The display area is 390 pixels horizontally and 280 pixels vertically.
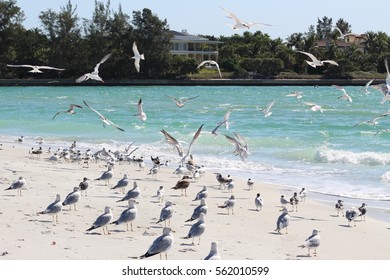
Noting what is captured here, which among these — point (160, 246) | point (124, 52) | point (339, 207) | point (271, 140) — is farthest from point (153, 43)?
point (160, 246)

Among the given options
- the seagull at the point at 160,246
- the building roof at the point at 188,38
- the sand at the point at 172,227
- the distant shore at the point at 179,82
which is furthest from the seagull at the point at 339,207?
the building roof at the point at 188,38

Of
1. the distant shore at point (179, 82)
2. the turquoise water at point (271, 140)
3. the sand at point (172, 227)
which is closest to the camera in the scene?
the sand at point (172, 227)

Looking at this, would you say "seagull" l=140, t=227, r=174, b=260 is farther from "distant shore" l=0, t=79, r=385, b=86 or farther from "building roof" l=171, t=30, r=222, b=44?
"building roof" l=171, t=30, r=222, b=44

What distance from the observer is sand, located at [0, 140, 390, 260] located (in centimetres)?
816

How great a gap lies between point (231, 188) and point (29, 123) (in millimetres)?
21021

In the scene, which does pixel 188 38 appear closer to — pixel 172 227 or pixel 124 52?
pixel 124 52

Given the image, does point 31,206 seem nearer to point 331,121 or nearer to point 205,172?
point 205,172

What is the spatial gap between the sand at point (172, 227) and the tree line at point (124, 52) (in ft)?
238

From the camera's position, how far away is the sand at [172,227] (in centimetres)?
816

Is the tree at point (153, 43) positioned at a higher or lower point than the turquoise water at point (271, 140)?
higher

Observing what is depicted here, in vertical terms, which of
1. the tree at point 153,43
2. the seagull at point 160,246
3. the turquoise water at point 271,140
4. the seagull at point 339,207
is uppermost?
Answer: the tree at point 153,43

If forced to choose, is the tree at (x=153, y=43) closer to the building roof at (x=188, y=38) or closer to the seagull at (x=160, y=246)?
the building roof at (x=188, y=38)

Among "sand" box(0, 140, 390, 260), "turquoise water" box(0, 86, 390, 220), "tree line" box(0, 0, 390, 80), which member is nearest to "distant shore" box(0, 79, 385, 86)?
"tree line" box(0, 0, 390, 80)
